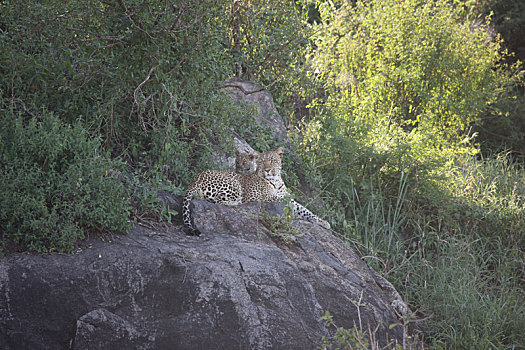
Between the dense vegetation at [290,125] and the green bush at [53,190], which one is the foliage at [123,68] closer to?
the dense vegetation at [290,125]

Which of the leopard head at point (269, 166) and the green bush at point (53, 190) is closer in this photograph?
the green bush at point (53, 190)

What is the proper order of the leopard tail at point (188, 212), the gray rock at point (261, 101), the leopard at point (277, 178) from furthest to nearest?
the gray rock at point (261, 101) < the leopard at point (277, 178) < the leopard tail at point (188, 212)

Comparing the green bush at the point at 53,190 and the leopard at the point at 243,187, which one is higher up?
the green bush at the point at 53,190

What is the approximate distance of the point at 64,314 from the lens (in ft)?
13.1

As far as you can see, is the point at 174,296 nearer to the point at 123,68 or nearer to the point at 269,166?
the point at 269,166

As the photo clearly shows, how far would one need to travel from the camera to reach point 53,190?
179 inches

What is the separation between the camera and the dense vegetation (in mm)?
4758

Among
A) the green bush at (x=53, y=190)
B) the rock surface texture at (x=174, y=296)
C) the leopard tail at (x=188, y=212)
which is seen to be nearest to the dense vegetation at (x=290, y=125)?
the green bush at (x=53, y=190)

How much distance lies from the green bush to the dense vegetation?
2cm

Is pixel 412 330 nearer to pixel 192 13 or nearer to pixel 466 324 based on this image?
pixel 466 324

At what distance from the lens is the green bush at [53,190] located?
14.0ft

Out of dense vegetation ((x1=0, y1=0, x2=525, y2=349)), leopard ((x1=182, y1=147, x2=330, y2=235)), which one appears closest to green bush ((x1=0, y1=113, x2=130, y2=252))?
dense vegetation ((x1=0, y1=0, x2=525, y2=349))

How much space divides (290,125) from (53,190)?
570 cm

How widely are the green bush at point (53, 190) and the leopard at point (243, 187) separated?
943mm
